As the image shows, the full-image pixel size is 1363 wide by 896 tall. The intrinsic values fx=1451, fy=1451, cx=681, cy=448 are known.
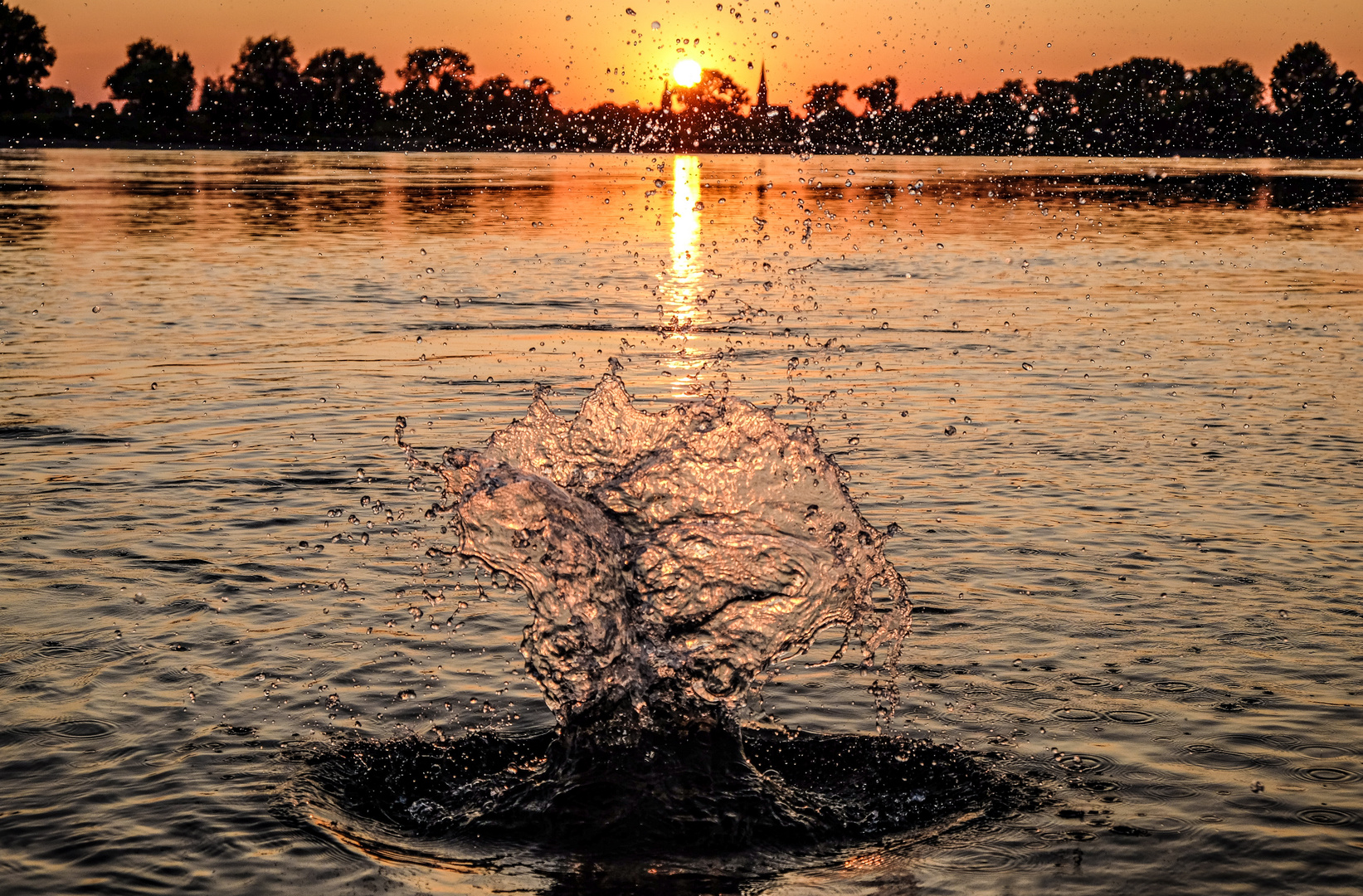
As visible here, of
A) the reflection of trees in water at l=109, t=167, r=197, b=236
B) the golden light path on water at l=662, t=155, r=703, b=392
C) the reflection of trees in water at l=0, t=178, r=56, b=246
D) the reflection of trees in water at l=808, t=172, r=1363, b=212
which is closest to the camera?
the golden light path on water at l=662, t=155, r=703, b=392

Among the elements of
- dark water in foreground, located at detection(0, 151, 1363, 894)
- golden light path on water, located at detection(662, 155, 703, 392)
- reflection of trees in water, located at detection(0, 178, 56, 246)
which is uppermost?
reflection of trees in water, located at detection(0, 178, 56, 246)

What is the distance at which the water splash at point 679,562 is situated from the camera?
24.7 feet

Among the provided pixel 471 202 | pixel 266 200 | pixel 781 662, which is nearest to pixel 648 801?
pixel 781 662

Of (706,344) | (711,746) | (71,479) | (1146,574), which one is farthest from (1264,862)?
(706,344)

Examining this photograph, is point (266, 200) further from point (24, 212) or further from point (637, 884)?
point (637, 884)

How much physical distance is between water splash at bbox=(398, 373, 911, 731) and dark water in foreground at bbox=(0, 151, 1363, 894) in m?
0.50

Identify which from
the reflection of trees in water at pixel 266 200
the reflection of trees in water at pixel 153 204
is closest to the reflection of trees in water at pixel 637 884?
the reflection of trees in water at pixel 153 204

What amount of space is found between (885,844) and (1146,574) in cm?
466

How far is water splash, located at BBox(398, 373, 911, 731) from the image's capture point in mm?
7539

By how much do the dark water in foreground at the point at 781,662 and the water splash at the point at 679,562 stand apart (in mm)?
497

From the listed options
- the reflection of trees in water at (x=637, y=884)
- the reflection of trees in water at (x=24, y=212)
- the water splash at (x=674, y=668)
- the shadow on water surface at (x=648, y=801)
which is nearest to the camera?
the reflection of trees in water at (x=637, y=884)

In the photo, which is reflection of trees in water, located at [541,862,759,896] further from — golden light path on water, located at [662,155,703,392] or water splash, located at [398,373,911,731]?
golden light path on water, located at [662,155,703,392]

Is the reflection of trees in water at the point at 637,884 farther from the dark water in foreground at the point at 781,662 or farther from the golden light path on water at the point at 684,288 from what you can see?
the golden light path on water at the point at 684,288

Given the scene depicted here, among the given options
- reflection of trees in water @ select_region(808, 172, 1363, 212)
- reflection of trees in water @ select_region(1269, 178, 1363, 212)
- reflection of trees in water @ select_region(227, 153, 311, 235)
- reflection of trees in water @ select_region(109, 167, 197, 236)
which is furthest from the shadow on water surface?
reflection of trees in water @ select_region(808, 172, 1363, 212)
